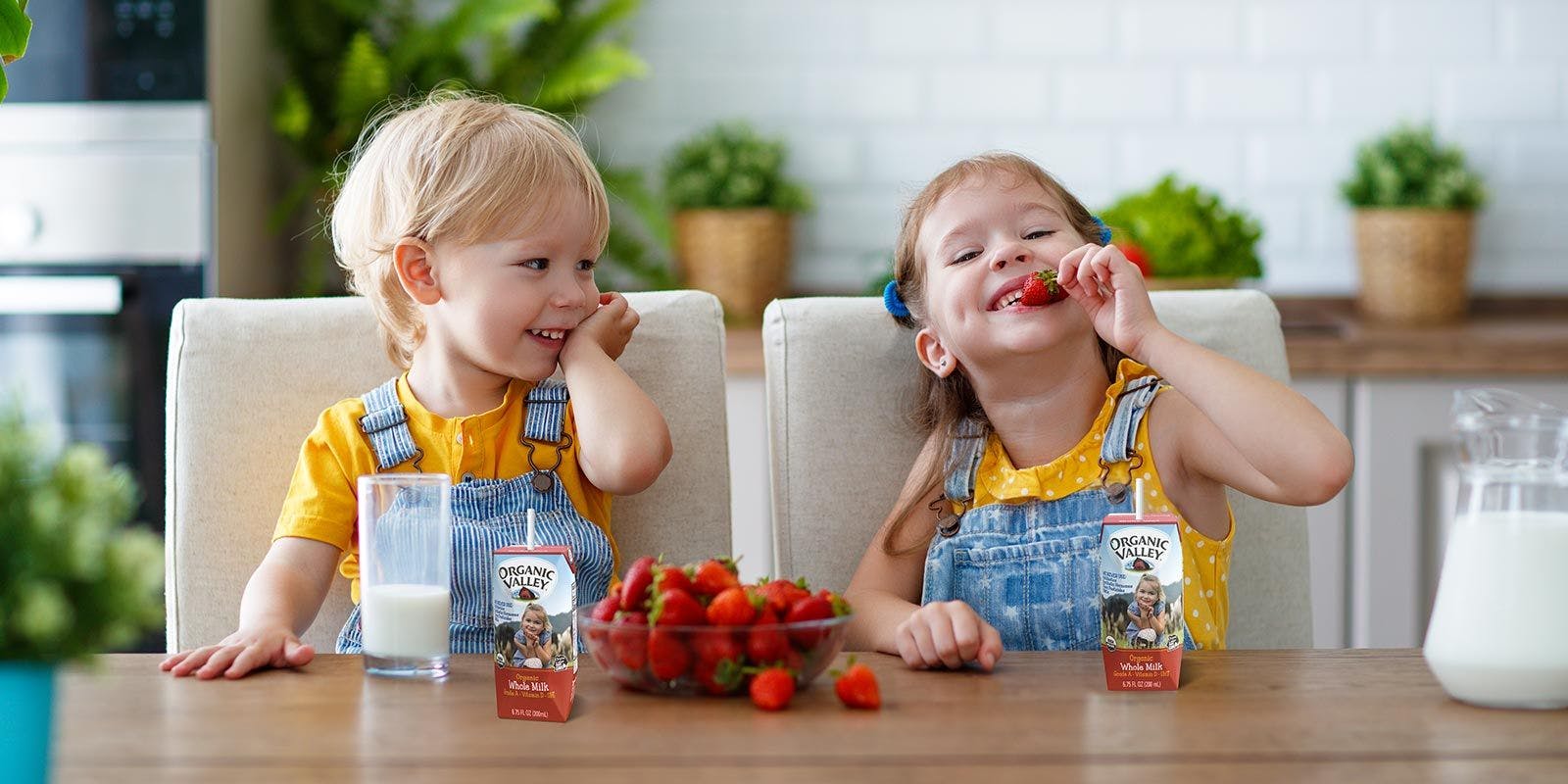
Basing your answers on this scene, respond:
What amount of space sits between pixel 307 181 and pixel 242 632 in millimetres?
1922

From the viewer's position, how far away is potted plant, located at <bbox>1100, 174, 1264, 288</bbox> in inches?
109

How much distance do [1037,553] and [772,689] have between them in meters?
0.67

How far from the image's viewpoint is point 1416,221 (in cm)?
312

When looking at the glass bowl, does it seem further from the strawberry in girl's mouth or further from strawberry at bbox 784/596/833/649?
the strawberry in girl's mouth

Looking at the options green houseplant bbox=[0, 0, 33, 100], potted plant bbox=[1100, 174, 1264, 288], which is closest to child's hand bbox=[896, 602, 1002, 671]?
green houseplant bbox=[0, 0, 33, 100]

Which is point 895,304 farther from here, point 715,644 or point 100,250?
point 100,250

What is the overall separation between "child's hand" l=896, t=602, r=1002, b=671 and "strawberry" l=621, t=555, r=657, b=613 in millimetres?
247

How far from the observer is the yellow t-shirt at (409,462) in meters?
1.69

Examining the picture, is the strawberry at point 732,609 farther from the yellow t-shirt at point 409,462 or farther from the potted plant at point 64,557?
the yellow t-shirt at point 409,462

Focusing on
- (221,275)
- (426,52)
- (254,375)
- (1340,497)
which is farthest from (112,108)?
(1340,497)

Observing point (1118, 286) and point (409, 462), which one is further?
point (409, 462)

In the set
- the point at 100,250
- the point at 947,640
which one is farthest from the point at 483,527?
the point at 100,250

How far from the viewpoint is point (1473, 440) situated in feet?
3.86

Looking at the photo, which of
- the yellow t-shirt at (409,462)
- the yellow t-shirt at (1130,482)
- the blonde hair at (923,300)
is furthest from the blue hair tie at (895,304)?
the yellow t-shirt at (409,462)
